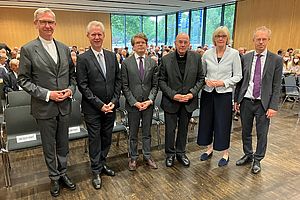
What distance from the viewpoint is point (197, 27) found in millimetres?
12219

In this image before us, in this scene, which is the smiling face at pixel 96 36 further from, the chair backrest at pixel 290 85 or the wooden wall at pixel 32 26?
the wooden wall at pixel 32 26

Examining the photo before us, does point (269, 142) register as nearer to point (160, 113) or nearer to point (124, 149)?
point (160, 113)

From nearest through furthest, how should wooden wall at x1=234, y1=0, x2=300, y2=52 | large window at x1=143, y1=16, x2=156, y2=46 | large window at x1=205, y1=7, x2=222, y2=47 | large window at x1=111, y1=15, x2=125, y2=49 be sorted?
wooden wall at x1=234, y1=0, x2=300, y2=52, large window at x1=205, y1=7, x2=222, y2=47, large window at x1=111, y1=15, x2=125, y2=49, large window at x1=143, y1=16, x2=156, y2=46

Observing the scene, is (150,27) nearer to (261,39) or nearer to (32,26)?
(32,26)

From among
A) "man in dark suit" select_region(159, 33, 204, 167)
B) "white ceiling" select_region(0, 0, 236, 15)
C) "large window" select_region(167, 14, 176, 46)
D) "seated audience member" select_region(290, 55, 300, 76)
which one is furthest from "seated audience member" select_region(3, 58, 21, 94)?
"large window" select_region(167, 14, 176, 46)

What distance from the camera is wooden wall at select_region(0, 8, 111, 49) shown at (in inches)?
482

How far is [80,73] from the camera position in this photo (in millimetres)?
2344

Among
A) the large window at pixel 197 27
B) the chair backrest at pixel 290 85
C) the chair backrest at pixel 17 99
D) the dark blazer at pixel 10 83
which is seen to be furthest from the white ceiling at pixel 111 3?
the chair backrest at pixel 17 99

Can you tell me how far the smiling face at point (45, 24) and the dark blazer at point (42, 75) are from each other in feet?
0.30

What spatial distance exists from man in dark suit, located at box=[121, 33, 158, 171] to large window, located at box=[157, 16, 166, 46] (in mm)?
12959

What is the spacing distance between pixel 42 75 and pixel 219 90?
6.10 feet

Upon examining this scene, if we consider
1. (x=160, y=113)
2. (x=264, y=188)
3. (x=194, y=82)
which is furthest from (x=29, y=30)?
(x=264, y=188)

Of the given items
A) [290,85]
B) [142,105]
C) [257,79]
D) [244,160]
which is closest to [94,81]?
[142,105]

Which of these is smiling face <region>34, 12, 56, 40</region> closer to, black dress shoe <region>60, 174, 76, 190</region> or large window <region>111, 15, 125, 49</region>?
black dress shoe <region>60, 174, 76, 190</region>
